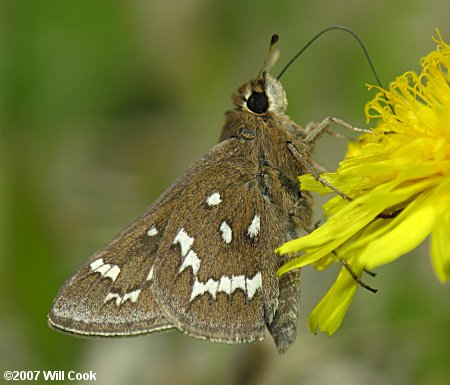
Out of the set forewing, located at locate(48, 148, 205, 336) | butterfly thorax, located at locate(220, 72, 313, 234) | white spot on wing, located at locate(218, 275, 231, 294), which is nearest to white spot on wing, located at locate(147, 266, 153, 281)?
forewing, located at locate(48, 148, 205, 336)

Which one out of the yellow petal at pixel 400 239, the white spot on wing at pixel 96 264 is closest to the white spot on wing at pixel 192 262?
the white spot on wing at pixel 96 264

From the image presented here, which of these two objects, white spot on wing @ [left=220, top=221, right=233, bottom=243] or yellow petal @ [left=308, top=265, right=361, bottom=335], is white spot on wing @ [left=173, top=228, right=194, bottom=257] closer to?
white spot on wing @ [left=220, top=221, right=233, bottom=243]

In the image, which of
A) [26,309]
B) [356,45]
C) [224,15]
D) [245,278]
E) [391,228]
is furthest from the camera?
[224,15]

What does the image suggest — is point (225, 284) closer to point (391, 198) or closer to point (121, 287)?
point (121, 287)

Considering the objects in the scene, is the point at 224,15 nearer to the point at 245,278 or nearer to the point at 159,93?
the point at 159,93

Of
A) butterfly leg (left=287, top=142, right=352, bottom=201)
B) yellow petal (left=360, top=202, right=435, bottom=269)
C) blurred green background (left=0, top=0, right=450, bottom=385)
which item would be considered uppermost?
yellow petal (left=360, top=202, right=435, bottom=269)

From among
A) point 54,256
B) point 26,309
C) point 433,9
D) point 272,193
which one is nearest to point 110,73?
point 54,256

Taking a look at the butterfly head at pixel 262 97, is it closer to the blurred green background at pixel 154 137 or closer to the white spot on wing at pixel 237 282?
the white spot on wing at pixel 237 282
